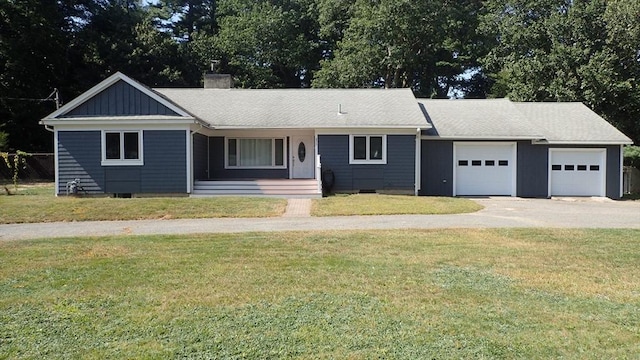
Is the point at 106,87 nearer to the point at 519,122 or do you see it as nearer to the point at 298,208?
the point at 298,208

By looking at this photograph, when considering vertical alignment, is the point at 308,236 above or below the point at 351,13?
below

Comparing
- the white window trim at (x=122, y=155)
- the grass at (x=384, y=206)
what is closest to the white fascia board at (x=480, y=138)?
the grass at (x=384, y=206)

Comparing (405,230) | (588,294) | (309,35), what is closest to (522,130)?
(405,230)

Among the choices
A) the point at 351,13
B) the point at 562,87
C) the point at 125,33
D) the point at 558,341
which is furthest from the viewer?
the point at 351,13

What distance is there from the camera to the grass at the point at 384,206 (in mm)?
13820

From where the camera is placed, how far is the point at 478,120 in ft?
69.1

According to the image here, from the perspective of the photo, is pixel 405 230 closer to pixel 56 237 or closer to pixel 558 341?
pixel 558 341

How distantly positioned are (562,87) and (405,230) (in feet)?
71.4

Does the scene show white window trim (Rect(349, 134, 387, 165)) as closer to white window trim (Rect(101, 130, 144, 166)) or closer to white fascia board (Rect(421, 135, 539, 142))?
white fascia board (Rect(421, 135, 539, 142))

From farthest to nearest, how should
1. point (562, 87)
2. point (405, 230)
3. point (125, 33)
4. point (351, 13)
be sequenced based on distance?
point (351, 13) → point (125, 33) → point (562, 87) → point (405, 230)

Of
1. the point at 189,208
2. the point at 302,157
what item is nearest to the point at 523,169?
the point at 302,157

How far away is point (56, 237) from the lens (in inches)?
392

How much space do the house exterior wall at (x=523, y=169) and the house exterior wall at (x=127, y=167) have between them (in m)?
9.30

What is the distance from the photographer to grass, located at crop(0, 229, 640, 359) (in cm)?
430
